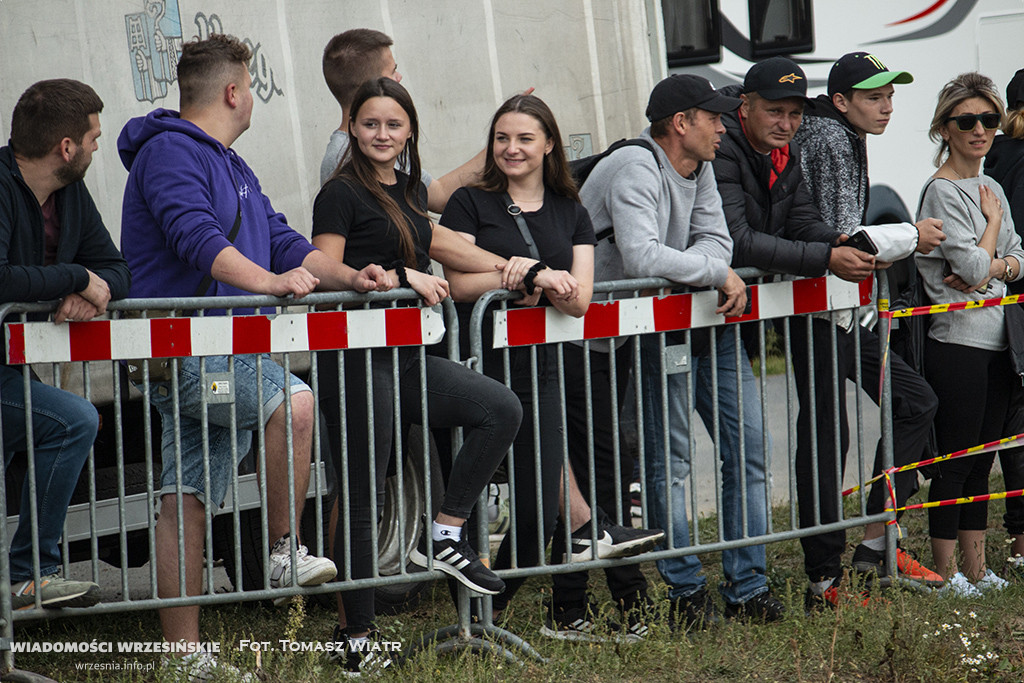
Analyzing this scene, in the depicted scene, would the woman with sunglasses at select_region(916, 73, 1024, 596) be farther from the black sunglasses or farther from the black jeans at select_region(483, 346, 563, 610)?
the black jeans at select_region(483, 346, 563, 610)

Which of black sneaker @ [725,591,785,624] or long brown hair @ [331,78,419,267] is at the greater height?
long brown hair @ [331,78,419,267]

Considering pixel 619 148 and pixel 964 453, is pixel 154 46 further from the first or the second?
pixel 964 453

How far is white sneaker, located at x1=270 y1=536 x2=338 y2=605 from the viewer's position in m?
4.33

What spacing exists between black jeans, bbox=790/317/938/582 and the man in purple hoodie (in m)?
1.96

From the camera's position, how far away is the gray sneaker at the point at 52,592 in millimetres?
4133

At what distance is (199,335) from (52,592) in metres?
0.98

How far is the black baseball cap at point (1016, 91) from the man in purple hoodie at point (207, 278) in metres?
3.78

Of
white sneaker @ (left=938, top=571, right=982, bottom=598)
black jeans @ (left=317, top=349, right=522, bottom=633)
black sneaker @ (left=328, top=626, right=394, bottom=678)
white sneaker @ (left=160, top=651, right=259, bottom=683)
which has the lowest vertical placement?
white sneaker @ (left=938, top=571, right=982, bottom=598)

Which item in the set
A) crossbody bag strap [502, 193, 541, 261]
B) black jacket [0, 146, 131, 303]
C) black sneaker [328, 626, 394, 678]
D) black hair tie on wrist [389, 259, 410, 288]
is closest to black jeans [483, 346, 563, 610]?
crossbody bag strap [502, 193, 541, 261]

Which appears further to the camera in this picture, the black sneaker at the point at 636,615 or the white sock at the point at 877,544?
the white sock at the point at 877,544

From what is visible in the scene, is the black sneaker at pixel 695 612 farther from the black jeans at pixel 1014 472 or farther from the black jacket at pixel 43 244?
the black jacket at pixel 43 244

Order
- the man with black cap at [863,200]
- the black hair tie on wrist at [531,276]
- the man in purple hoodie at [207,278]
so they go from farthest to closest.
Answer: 1. the man with black cap at [863,200]
2. the black hair tie on wrist at [531,276]
3. the man in purple hoodie at [207,278]

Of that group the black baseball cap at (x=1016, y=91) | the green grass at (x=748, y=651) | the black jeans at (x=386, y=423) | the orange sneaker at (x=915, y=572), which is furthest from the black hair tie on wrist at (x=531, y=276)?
the black baseball cap at (x=1016, y=91)

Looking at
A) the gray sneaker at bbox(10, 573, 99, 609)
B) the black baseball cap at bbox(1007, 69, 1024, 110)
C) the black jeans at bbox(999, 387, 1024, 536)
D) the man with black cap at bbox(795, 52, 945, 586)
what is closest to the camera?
the gray sneaker at bbox(10, 573, 99, 609)
